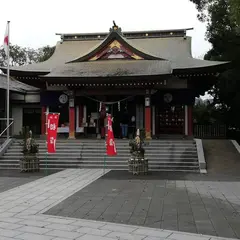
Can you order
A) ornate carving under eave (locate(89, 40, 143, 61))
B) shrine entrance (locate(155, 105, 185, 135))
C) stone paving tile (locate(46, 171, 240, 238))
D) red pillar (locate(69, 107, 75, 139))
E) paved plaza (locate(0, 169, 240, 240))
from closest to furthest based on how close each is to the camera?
paved plaza (locate(0, 169, 240, 240))
stone paving tile (locate(46, 171, 240, 238))
red pillar (locate(69, 107, 75, 139))
ornate carving under eave (locate(89, 40, 143, 61))
shrine entrance (locate(155, 105, 185, 135))

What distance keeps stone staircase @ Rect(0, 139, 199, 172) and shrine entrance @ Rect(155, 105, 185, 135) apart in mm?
3979

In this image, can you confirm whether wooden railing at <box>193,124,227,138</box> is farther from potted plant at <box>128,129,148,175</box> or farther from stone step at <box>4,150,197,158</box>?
potted plant at <box>128,129,148,175</box>

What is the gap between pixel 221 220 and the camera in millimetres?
6906

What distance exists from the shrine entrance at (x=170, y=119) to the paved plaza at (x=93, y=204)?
30.6 feet

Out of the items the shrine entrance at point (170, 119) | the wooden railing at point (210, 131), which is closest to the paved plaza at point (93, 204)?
the shrine entrance at point (170, 119)

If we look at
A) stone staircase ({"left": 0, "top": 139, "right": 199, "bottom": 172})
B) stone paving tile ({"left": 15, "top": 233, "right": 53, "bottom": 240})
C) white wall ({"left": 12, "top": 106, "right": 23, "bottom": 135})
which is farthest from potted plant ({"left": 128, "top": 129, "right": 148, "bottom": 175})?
white wall ({"left": 12, "top": 106, "right": 23, "bottom": 135})

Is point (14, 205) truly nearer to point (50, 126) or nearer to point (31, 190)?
point (31, 190)

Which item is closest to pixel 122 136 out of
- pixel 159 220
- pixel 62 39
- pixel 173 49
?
pixel 173 49

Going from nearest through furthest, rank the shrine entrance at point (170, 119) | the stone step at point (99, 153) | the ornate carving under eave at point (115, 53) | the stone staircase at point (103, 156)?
1. the stone staircase at point (103, 156)
2. the stone step at point (99, 153)
3. the ornate carving under eave at point (115, 53)
4. the shrine entrance at point (170, 119)

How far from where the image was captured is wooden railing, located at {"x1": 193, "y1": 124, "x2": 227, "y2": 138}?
27250 mm

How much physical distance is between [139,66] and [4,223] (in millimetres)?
15287

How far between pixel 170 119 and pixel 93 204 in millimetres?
15090

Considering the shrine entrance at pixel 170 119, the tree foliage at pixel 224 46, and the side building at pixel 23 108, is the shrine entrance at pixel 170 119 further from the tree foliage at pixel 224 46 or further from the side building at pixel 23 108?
the side building at pixel 23 108

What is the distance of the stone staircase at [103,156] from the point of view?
1611 centimetres
